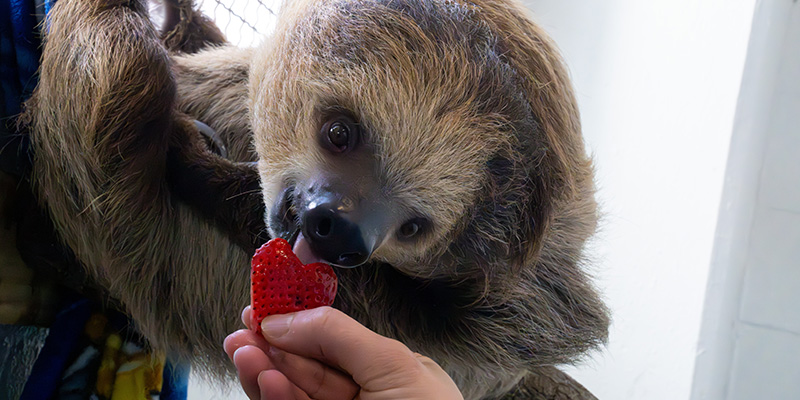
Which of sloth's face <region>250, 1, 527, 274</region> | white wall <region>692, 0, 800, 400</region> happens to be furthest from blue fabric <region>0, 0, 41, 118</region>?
white wall <region>692, 0, 800, 400</region>

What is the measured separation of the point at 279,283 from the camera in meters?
0.80

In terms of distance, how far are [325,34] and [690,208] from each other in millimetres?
1641

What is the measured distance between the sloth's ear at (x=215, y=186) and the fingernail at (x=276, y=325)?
41 centimetres

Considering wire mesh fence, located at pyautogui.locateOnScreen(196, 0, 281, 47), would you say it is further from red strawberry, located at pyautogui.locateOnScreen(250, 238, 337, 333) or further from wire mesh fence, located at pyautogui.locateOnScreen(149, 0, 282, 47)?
red strawberry, located at pyautogui.locateOnScreen(250, 238, 337, 333)

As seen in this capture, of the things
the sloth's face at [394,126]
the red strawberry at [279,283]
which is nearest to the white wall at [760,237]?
the sloth's face at [394,126]

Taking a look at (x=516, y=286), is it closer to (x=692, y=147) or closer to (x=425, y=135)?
(x=425, y=135)

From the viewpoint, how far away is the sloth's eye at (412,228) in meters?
1.00

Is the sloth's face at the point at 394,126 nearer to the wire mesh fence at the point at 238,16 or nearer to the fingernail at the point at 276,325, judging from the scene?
the fingernail at the point at 276,325

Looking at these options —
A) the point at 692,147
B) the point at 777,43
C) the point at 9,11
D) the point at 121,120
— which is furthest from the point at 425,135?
the point at 777,43

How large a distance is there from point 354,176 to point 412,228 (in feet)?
0.49

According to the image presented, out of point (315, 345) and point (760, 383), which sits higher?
point (315, 345)

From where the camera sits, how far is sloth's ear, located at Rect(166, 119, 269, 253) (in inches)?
46.1

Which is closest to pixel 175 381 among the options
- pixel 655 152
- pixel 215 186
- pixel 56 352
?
pixel 56 352

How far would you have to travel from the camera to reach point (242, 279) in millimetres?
1272
